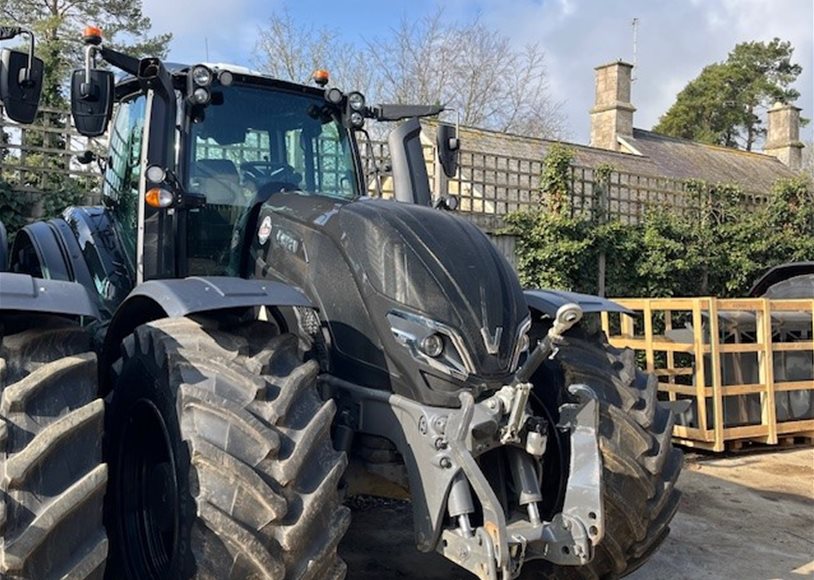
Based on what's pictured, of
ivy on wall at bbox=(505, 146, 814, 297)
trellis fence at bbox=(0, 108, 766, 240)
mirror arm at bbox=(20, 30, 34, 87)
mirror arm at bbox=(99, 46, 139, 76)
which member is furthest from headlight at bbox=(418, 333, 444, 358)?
ivy on wall at bbox=(505, 146, 814, 297)

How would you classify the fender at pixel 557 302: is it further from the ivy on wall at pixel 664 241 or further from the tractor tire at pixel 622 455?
the ivy on wall at pixel 664 241

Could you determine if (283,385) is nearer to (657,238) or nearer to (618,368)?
(618,368)

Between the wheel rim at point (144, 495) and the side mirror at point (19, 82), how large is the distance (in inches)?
52.4

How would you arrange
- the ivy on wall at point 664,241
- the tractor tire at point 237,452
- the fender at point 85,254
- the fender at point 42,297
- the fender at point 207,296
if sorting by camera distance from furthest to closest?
Result: the ivy on wall at point 664,241 < the fender at point 85,254 < the fender at point 207,296 < the fender at point 42,297 < the tractor tire at point 237,452

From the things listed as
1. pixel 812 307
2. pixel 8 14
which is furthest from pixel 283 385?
pixel 8 14

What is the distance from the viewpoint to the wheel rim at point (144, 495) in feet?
9.45

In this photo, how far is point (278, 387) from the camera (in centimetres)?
254

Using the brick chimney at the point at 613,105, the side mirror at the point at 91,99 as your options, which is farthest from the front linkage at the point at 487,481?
the brick chimney at the point at 613,105

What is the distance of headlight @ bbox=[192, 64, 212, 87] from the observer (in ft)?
11.9

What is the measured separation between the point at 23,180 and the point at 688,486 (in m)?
8.09

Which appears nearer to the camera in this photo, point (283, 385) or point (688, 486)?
point (283, 385)

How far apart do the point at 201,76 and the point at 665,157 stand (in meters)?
20.3

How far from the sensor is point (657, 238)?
13.6m

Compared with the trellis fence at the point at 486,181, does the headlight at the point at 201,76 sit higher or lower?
lower
